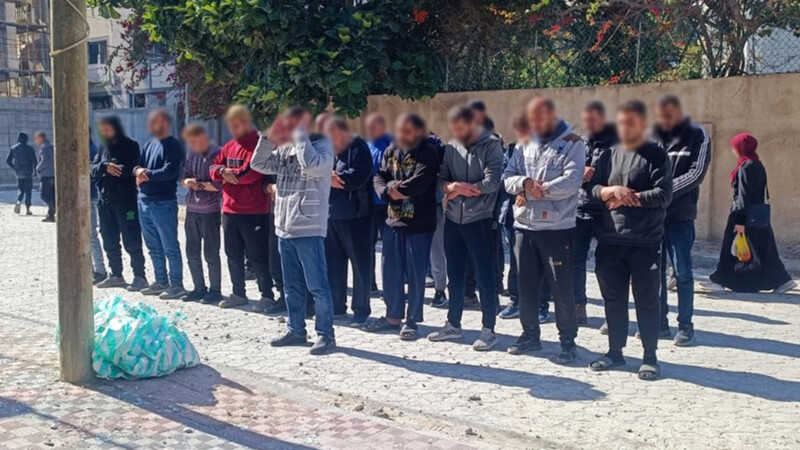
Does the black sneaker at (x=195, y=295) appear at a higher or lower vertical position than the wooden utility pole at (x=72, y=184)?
lower

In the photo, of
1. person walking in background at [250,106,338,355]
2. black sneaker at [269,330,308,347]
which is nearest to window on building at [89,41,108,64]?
person walking in background at [250,106,338,355]

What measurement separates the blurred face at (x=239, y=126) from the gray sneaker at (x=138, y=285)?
2.56 meters

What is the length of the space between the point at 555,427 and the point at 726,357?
7.38 feet

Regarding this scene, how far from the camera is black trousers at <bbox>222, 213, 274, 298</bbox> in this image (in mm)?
8258

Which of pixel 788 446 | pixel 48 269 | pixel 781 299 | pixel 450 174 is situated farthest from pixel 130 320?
pixel 781 299

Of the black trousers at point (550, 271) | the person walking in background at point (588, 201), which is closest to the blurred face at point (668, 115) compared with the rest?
the person walking in background at point (588, 201)

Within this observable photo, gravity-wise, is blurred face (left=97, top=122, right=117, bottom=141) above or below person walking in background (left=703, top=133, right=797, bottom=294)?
above

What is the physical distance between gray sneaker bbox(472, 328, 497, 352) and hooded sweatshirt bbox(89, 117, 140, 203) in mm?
4492

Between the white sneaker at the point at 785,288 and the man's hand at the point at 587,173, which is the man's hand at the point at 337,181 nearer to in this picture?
the man's hand at the point at 587,173

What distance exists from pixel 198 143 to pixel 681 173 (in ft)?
15.8

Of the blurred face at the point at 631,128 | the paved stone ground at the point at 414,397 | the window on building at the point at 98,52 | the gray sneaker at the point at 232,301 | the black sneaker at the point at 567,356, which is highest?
the window on building at the point at 98,52

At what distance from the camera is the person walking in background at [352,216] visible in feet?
24.8

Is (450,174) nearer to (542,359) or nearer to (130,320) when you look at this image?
(542,359)

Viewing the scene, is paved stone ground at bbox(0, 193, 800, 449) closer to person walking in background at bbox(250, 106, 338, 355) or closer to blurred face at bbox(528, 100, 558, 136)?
person walking in background at bbox(250, 106, 338, 355)
